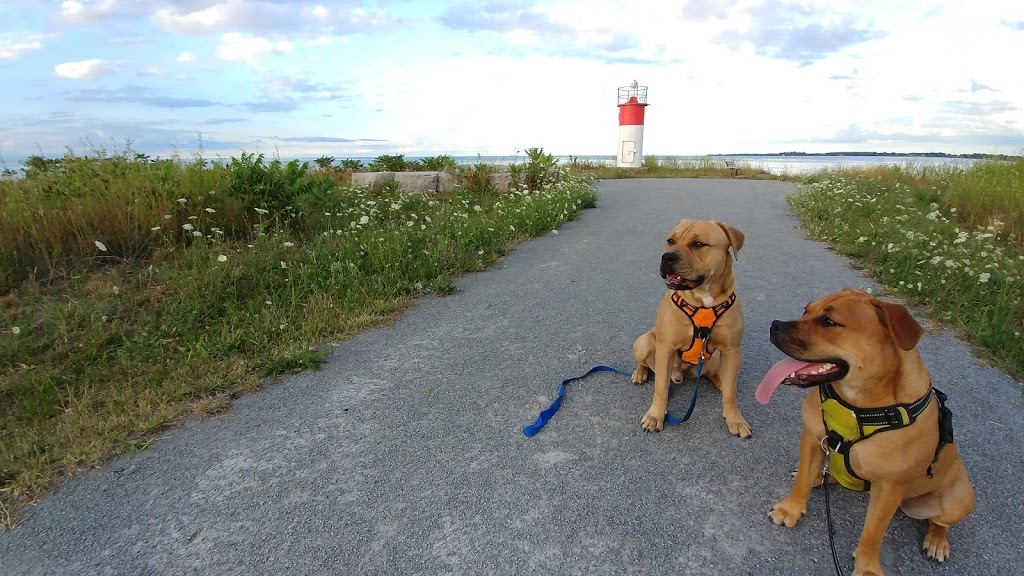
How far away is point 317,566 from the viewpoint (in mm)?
2135

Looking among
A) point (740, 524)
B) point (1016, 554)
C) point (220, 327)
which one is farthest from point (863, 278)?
point (220, 327)

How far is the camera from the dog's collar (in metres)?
2.00

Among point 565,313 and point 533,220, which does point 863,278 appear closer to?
point 565,313

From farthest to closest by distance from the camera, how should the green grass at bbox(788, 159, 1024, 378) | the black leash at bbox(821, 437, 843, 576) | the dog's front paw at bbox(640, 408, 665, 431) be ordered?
the green grass at bbox(788, 159, 1024, 378)
the dog's front paw at bbox(640, 408, 665, 431)
the black leash at bbox(821, 437, 843, 576)

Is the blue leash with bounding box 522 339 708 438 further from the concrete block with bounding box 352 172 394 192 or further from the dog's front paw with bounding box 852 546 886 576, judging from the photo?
the concrete block with bounding box 352 172 394 192

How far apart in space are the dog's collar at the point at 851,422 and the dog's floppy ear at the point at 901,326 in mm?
253

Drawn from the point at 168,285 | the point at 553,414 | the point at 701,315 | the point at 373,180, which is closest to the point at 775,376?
the point at 701,315

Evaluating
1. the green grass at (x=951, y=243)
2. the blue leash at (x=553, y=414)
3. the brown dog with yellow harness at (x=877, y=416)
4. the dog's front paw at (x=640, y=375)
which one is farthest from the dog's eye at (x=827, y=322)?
the green grass at (x=951, y=243)

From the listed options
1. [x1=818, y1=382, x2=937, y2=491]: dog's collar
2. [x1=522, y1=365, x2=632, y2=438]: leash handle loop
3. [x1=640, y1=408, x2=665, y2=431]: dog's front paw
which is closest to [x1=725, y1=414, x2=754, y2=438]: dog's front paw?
[x1=640, y1=408, x2=665, y2=431]: dog's front paw

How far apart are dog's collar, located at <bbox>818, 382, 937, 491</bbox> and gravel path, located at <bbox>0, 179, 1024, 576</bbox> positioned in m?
0.33

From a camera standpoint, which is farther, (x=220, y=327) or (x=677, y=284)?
(x=220, y=327)

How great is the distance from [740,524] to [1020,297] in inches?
163

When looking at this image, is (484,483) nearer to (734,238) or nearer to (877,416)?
(877,416)

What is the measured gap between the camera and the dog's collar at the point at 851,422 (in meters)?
2.00
